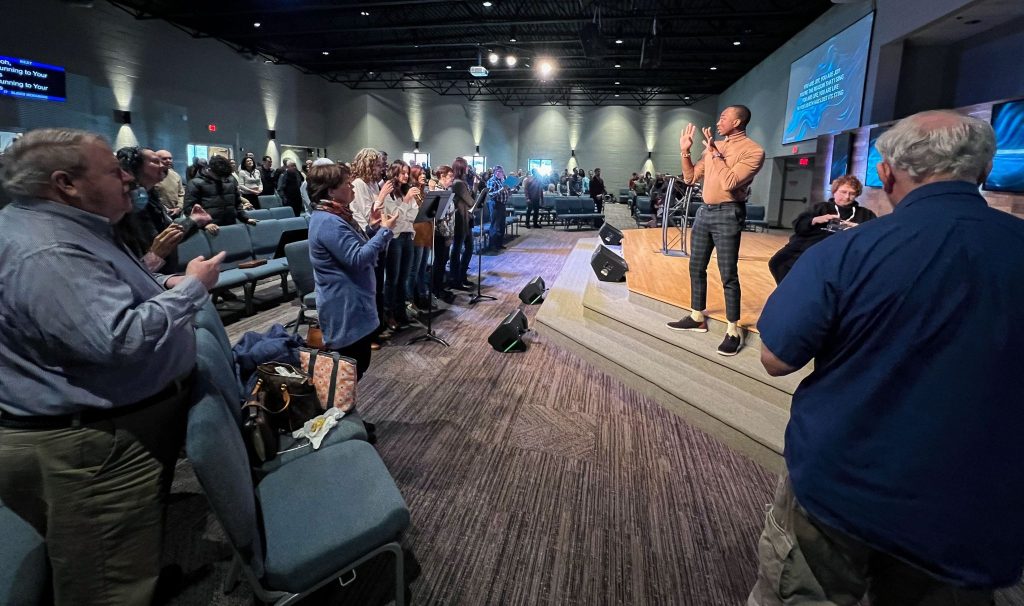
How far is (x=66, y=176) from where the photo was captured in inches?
47.0

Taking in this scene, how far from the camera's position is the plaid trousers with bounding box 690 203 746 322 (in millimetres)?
3225

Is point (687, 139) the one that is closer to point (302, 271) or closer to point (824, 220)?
point (824, 220)

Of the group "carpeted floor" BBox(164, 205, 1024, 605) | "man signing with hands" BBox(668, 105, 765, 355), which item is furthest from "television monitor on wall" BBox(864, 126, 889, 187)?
"carpeted floor" BBox(164, 205, 1024, 605)

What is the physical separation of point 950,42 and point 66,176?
10582 mm

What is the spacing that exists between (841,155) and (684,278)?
5.95m

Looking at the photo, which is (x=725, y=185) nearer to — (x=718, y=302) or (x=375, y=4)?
(x=718, y=302)

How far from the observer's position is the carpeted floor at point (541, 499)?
1908 mm

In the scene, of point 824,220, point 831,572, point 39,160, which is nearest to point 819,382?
point 831,572

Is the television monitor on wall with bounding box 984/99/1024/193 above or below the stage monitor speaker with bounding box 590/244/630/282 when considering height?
above

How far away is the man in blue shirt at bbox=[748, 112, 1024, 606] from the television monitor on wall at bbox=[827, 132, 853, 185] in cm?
938

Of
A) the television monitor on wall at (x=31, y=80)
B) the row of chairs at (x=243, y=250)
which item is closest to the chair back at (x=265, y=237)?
the row of chairs at (x=243, y=250)

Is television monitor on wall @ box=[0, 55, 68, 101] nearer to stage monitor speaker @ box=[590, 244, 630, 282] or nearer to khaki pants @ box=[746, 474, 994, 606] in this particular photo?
stage monitor speaker @ box=[590, 244, 630, 282]

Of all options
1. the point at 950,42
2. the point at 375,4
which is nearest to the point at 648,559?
the point at 950,42

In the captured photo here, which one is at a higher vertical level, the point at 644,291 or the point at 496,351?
the point at 644,291
